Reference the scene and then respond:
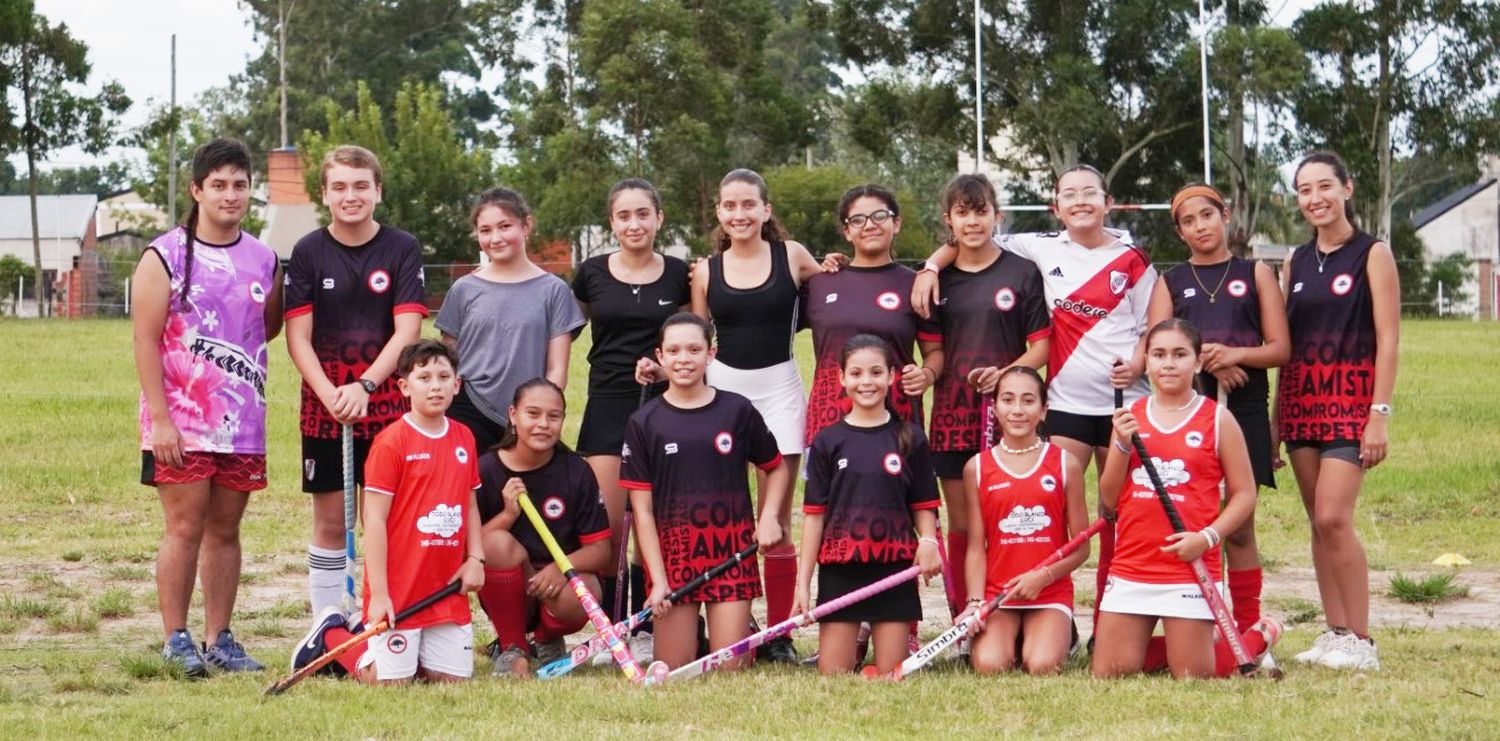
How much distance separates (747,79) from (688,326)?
3867cm

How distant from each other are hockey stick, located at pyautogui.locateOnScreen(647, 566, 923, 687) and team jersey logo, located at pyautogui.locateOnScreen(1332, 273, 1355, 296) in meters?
1.98

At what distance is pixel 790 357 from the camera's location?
25.1 feet

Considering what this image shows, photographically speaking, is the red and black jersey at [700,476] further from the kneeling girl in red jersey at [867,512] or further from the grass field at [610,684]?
the grass field at [610,684]

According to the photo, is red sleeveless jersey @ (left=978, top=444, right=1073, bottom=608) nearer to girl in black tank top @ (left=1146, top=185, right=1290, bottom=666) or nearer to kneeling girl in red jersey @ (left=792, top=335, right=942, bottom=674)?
kneeling girl in red jersey @ (left=792, top=335, right=942, bottom=674)

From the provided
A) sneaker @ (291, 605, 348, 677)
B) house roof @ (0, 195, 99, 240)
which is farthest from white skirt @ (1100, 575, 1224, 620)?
house roof @ (0, 195, 99, 240)

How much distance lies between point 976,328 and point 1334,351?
4.57ft

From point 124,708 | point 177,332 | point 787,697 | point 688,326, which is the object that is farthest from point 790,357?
point 124,708

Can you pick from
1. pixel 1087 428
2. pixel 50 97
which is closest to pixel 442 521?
pixel 1087 428

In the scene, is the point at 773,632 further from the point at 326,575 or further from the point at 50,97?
the point at 50,97

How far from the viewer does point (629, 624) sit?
23.5 feet

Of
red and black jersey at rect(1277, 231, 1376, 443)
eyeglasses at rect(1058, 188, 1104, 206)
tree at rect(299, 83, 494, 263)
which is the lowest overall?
red and black jersey at rect(1277, 231, 1376, 443)

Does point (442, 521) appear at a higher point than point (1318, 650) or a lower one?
higher

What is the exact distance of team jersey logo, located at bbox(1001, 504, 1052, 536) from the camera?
23.1ft

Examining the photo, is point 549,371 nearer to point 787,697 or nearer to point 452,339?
point 452,339
